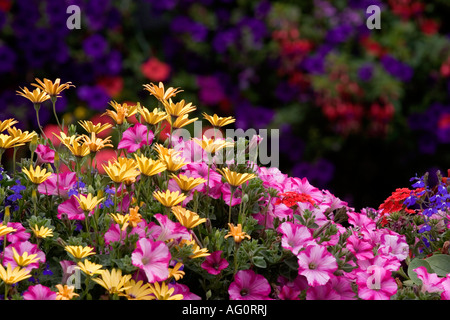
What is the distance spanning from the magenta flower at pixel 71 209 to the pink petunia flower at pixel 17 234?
76 millimetres

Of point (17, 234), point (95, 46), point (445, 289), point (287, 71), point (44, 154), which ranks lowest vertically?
point (445, 289)

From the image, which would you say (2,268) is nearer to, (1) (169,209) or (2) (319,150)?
(1) (169,209)

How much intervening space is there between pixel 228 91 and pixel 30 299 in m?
3.18

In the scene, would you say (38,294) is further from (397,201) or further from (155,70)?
(155,70)

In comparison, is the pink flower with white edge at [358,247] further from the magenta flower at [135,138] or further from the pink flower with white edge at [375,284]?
the magenta flower at [135,138]

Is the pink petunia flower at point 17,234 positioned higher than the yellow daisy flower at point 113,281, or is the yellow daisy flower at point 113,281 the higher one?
the pink petunia flower at point 17,234

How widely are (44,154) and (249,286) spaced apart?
23.1 inches

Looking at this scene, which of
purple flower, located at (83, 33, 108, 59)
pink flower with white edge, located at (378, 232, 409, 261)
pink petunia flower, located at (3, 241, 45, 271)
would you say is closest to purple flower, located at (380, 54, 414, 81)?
purple flower, located at (83, 33, 108, 59)

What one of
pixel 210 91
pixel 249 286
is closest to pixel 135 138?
pixel 249 286

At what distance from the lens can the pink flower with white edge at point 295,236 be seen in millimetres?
1201

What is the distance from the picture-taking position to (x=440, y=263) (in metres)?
1.33

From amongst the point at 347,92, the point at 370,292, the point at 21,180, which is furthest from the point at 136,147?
the point at 347,92

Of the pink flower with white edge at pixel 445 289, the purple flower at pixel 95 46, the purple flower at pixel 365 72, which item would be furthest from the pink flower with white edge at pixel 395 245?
the purple flower at pixel 95 46

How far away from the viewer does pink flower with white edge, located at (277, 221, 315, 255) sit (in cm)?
120
